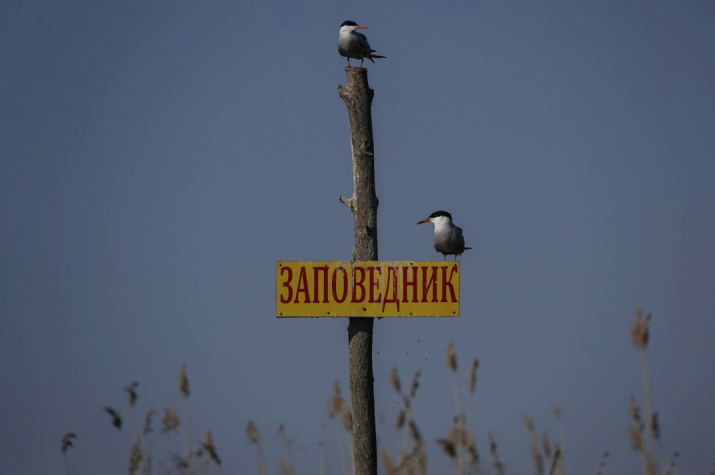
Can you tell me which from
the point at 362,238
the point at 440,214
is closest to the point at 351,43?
the point at 440,214

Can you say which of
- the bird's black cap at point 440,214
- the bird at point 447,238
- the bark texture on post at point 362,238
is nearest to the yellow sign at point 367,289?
the bark texture on post at point 362,238

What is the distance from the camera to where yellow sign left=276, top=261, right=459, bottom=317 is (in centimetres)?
876

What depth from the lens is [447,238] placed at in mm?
10477

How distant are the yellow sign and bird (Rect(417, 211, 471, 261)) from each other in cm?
159

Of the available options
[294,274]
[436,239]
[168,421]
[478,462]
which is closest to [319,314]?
[294,274]

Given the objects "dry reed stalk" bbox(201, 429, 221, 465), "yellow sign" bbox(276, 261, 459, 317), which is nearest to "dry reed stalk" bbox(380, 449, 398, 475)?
"dry reed stalk" bbox(201, 429, 221, 465)

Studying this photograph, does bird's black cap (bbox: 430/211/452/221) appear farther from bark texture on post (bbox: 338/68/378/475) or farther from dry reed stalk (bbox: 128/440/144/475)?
dry reed stalk (bbox: 128/440/144/475)

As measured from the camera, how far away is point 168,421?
591cm

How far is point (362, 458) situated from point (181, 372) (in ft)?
11.4

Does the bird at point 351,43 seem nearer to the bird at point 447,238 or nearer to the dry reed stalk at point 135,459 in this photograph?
the bird at point 447,238

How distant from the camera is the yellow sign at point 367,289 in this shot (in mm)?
8758

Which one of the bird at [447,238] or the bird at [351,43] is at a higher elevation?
the bird at [351,43]

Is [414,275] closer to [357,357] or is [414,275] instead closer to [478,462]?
[357,357]

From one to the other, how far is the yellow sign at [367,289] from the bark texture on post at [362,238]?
0.22 m
